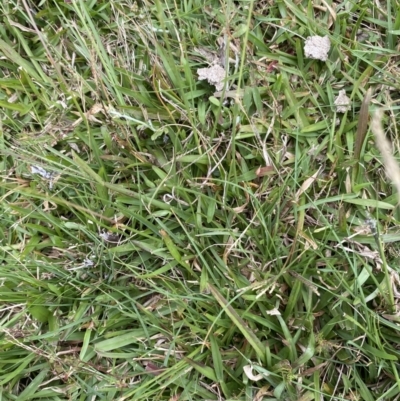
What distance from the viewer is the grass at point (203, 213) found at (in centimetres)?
133

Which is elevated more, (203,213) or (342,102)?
(342,102)

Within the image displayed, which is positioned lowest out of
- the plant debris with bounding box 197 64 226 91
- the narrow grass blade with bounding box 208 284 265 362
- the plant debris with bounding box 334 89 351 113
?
the narrow grass blade with bounding box 208 284 265 362

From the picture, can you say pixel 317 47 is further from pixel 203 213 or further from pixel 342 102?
pixel 203 213

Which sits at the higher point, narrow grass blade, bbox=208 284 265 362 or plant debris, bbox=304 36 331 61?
plant debris, bbox=304 36 331 61

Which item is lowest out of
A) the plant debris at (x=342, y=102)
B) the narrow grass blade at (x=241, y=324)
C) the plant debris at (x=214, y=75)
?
the narrow grass blade at (x=241, y=324)

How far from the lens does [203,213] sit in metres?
1.40

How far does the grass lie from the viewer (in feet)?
4.35

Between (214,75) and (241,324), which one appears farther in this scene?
(214,75)

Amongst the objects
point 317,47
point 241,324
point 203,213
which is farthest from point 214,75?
point 241,324

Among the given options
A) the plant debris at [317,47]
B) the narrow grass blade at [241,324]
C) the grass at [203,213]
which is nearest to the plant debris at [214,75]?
the grass at [203,213]

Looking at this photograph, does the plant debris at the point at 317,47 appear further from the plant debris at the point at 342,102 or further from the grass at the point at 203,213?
the plant debris at the point at 342,102

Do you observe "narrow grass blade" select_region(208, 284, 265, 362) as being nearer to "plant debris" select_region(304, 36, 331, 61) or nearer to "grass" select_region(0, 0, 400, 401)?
"grass" select_region(0, 0, 400, 401)

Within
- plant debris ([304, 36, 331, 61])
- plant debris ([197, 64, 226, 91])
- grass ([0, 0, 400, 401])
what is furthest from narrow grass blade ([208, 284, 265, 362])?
plant debris ([304, 36, 331, 61])

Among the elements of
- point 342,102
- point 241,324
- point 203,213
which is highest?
point 342,102
